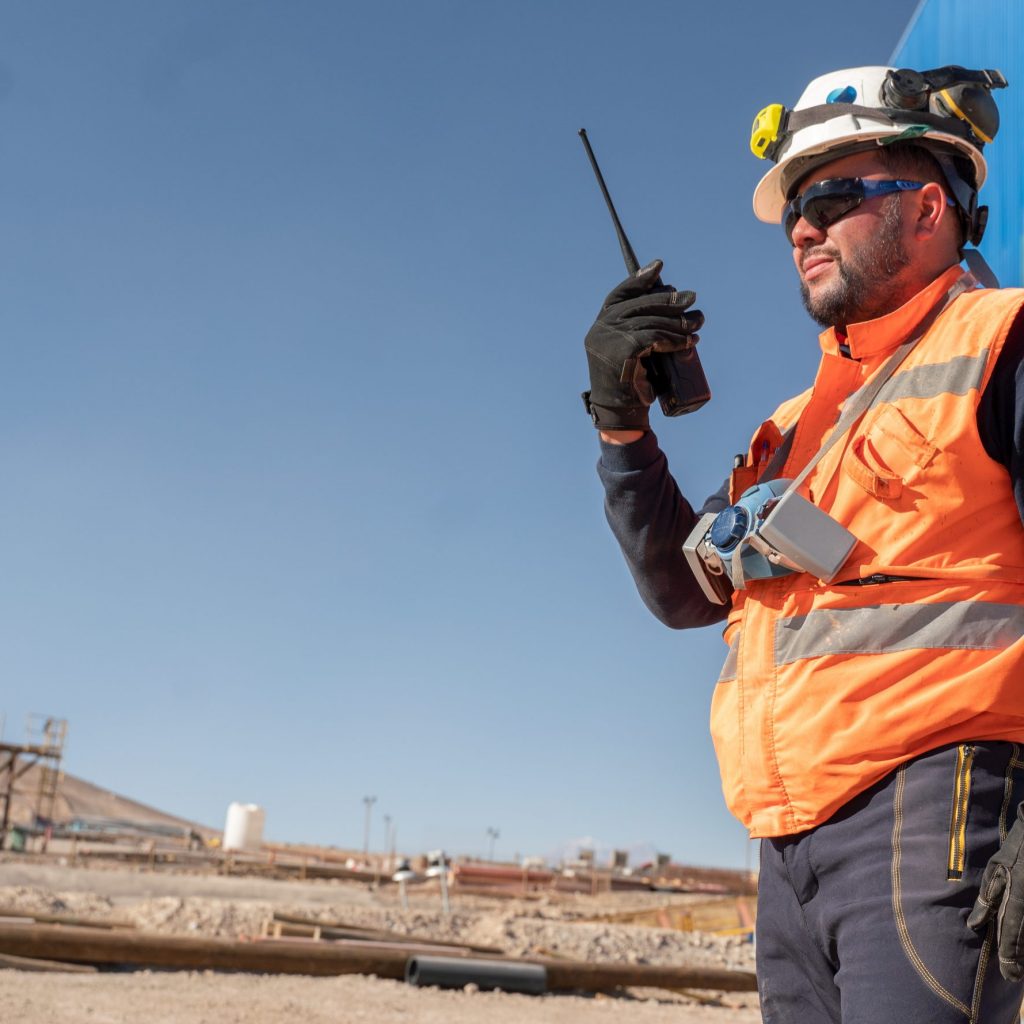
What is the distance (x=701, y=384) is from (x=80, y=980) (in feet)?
19.0

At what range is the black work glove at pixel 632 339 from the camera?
Answer: 7.83ft

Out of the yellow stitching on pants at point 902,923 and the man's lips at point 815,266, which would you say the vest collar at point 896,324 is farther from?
the yellow stitching on pants at point 902,923

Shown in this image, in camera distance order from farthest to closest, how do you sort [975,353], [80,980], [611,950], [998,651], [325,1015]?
[611,950]
[80,980]
[325,1015]
[975,353]
[998,651]

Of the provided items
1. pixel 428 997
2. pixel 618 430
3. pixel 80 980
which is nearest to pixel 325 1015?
pixel 428 997

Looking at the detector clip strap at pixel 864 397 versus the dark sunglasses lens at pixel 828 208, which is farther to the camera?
the dark sunglasses lens at pixel 828 208

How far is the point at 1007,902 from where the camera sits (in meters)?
1.68

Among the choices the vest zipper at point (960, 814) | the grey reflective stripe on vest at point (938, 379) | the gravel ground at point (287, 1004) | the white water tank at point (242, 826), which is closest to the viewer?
the vest zipper at point (960, 814)

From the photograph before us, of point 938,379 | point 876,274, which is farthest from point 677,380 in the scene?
point 938,379

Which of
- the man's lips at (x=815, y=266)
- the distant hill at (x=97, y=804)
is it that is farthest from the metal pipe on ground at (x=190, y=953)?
the distant hill at (x=97, y=804)

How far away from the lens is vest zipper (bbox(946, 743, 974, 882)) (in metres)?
1.78

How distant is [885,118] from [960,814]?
1390 mm

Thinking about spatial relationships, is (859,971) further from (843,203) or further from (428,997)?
(428,997)

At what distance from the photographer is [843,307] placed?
236 cm

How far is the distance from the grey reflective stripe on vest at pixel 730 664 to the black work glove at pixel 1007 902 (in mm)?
598
